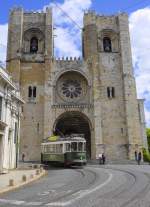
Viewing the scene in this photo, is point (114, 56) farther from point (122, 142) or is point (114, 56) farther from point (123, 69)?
point (122, 142)

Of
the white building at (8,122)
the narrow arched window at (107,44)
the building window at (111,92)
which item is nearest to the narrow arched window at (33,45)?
the narrow arched window at (107,44)

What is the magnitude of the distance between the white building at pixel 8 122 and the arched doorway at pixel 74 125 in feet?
38.3

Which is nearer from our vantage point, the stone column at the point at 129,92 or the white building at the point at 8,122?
the white building at the point at 8,122

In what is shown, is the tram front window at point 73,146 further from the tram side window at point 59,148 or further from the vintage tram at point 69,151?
the tram side window at point 59,148

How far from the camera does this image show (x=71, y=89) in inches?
1336

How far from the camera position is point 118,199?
7.25 meters

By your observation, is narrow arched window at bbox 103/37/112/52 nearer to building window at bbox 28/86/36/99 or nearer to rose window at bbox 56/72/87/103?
rose window at bbox 56/72/87/103

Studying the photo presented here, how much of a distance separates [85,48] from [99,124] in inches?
392

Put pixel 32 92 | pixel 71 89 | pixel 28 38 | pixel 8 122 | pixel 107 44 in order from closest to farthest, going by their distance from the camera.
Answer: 1. pixel 8 122
2. pixel 32 92
3. pixel 71 89
4. pixel 28 38
5. pixel 107 44

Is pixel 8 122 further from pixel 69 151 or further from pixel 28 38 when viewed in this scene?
pixel 28 38

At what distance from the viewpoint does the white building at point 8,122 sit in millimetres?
16969

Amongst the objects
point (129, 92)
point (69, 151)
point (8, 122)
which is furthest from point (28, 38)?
point (69, 151)

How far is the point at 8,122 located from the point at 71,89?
15.8m

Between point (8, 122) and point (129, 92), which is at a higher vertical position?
point (129, 92)
